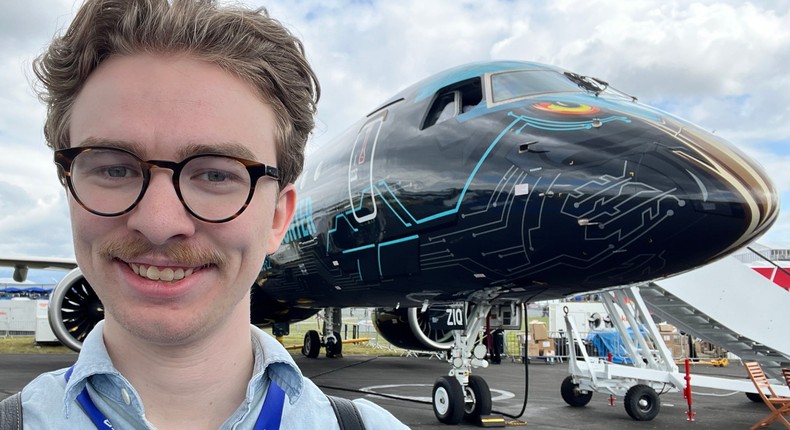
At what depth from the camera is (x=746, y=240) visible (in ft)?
14.8

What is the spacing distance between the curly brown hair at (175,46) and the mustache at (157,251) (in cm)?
26

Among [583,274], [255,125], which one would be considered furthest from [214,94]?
[583,274]

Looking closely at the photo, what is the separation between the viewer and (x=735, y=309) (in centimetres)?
932

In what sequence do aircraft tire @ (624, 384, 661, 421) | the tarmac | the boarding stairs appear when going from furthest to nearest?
1. the boarding stairs
2. aircraft tire @ (624, 384, 661, 421)
3. the tarmac

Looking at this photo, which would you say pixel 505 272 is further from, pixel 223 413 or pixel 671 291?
pixel 671 291

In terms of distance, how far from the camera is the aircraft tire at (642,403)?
26.6ft

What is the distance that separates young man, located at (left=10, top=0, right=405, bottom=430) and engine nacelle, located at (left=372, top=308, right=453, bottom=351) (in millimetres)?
12290

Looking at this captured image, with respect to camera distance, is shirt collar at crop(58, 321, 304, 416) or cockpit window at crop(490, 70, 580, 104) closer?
shirt collar at crop(58, 321, 304, 416)

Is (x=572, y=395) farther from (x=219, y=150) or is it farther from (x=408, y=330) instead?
(x=219, y=150)

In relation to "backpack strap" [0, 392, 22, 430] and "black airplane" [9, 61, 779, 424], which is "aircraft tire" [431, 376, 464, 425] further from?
"backpack strap" [0, 392, 22, 430]

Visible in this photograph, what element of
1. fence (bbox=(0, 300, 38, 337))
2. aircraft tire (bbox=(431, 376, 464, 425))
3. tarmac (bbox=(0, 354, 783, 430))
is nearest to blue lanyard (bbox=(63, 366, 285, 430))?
aircraft tire (bbox=(431, 376, 464, 425))

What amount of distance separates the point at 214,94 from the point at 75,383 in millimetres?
526

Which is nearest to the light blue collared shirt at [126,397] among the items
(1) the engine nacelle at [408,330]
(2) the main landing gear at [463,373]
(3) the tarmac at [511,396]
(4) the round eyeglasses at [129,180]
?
(4) the round eyeglasses at [129,180]

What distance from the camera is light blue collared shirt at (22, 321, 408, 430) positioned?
1.08m
